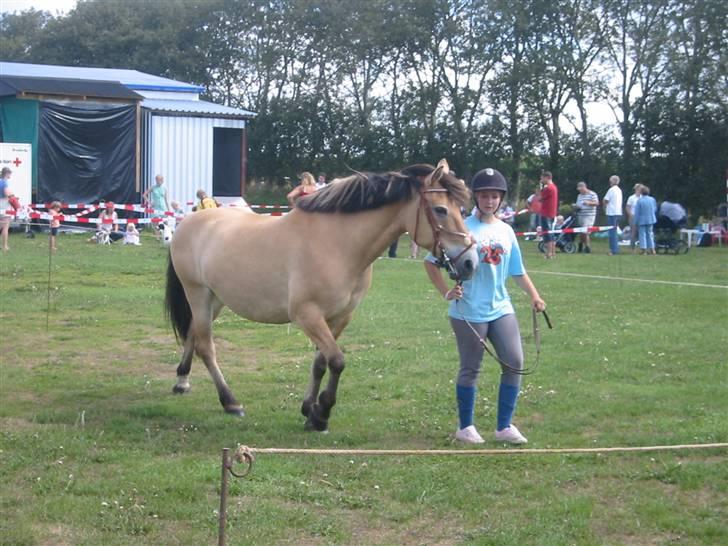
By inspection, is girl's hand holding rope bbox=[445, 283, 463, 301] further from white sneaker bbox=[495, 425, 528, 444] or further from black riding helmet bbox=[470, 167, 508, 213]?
white sneaker bbox=[495, 425, 528, 444]

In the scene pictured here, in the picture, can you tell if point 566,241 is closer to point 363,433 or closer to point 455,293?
point 363,433

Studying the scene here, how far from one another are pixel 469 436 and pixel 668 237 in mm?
21092

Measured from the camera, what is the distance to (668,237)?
27.0m

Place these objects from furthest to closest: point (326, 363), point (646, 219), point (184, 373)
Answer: point (646, 219) → point (184, 373) → point (326, 363)

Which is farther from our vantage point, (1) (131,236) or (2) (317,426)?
(1) (131,236)

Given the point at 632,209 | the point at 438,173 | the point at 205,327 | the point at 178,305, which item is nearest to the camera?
the point at 438,173

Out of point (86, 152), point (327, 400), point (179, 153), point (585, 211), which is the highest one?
point (179, 153)

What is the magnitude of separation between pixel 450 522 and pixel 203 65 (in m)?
51.3

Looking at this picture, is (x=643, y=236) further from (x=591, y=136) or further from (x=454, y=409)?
(x=454, y=409)

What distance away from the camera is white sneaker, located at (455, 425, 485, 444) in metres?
7.33

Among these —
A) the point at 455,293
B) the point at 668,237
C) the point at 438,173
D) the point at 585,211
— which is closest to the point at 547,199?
the point at 585,211

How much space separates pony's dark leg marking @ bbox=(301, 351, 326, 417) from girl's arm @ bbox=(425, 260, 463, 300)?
1.25 m

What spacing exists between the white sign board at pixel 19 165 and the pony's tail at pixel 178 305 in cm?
1951

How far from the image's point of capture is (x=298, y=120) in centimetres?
4628
